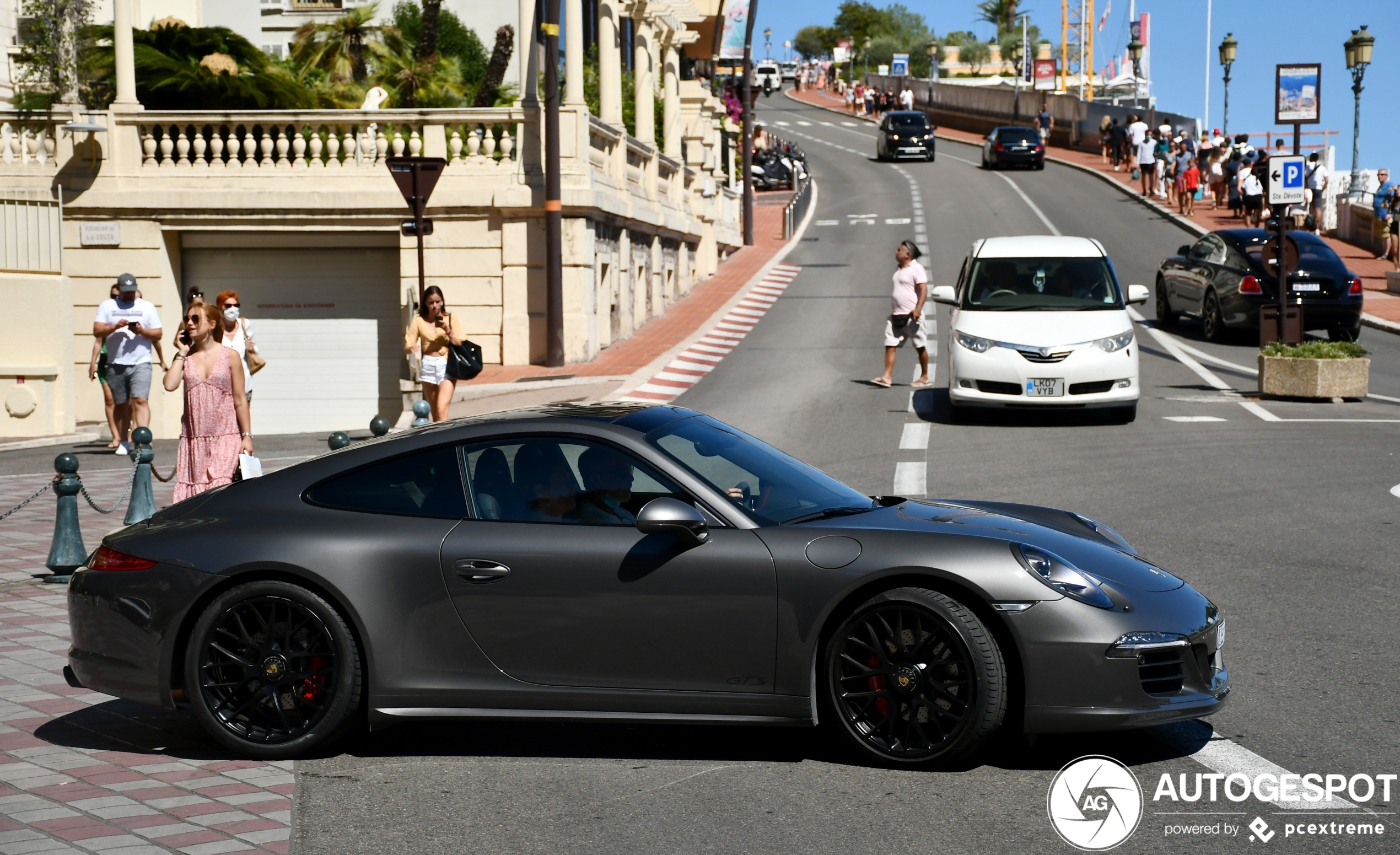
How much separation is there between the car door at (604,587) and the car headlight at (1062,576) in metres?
0.92

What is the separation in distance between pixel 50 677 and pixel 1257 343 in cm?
2133

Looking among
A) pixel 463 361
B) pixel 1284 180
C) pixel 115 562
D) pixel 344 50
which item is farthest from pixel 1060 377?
pixel 344 50

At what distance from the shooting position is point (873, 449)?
563 inches

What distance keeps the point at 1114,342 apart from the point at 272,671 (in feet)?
38.6

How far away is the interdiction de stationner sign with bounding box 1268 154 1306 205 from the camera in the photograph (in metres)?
18.8

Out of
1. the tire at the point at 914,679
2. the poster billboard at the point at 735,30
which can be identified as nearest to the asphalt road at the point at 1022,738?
the tire at the point at 914,679

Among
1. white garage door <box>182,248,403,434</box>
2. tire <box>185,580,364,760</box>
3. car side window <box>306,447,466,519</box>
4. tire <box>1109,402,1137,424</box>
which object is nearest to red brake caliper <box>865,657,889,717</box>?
car side window <box>306,447,466,519</box>

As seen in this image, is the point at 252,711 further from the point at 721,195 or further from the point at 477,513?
the point at 721,195

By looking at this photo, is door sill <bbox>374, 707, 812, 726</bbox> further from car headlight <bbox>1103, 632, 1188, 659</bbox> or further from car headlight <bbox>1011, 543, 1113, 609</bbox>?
car headlight <bbox>1103, 632, 1188, 659</bbox>

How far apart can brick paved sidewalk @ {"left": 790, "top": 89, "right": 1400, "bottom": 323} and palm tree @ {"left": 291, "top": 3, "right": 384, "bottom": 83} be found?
21065mm

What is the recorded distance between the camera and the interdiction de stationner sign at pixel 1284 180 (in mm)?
18828

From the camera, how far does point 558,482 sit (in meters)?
5.63

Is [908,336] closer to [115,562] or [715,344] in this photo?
[715,344]

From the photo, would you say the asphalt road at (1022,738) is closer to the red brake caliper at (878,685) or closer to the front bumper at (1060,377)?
the red brake caliper at (878,685)
